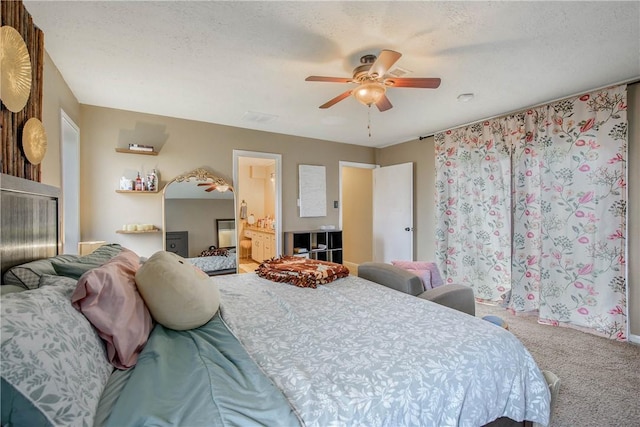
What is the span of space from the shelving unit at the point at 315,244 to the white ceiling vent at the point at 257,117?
1.68 m

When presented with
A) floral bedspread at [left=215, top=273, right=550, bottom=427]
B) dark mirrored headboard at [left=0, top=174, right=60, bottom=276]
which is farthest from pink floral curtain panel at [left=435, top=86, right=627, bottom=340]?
dark mirrored headboard at [left=0, top=174, right=60, bottom=276]

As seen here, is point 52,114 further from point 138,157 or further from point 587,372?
point 587,372

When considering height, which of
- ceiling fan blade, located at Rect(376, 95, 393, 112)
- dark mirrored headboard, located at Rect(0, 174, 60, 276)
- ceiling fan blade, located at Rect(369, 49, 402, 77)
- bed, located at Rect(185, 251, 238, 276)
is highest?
ceiling fan blade, located at Rect(369, 49, 402, 77)

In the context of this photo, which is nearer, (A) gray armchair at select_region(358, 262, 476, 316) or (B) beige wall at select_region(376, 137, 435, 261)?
(A) gray armchair at select_region(358, 262, 476, 316)

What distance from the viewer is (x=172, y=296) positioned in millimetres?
1280

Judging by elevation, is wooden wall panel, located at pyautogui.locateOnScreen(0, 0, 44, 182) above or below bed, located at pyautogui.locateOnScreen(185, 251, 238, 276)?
above

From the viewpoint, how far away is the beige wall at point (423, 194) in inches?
176

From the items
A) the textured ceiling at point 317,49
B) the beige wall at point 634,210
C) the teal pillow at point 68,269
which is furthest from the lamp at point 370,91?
the beige wall at point 634,210

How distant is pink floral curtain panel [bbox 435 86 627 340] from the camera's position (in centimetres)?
274

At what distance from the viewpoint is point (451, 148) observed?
13.4 ft

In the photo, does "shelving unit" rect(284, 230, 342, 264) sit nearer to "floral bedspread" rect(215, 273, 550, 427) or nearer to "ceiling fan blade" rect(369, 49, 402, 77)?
"floral bedspread" rect(215, 273, 550, 427)

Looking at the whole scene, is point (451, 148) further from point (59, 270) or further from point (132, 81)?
point (59, 270)

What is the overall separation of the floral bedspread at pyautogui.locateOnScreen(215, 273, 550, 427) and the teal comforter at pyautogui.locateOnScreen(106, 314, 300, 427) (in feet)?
0.24

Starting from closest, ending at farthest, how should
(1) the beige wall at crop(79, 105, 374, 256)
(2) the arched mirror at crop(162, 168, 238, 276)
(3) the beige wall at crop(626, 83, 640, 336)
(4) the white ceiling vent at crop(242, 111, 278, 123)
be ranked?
(3) the beige wall at crop(626, 83, 640, 336)
(1) the beige wall at crop(79, 105, 374, 256)
(4) the white ceiling vent at crop(242, 111, 278, 123)
(2) the arched mirror at crop(162, 168, 238, 276)
